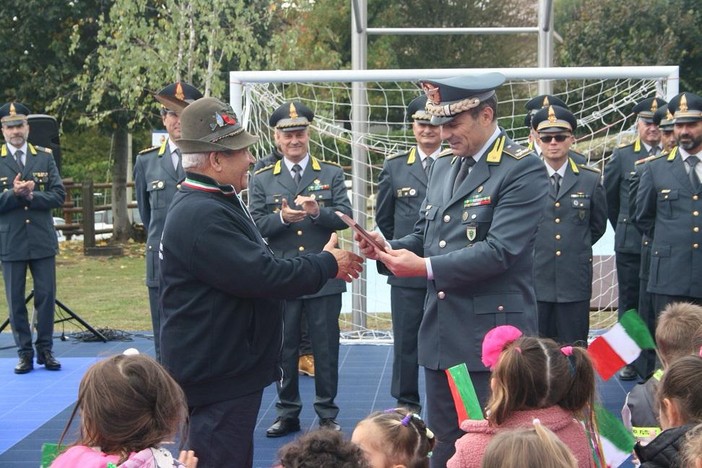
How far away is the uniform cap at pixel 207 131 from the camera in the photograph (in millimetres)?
3680

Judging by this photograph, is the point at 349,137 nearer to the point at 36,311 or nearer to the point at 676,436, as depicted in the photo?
the point at 36,311

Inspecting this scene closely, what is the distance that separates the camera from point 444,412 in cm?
396

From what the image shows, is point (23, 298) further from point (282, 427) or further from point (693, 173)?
point (693, 173)

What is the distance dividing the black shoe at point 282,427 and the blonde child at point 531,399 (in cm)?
311

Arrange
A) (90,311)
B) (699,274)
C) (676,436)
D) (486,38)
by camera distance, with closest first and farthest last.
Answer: (676,436)
(699,274)
(90,311)
(486,38)

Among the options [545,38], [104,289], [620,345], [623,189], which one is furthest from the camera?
[104,289]

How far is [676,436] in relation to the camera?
2.99 meters

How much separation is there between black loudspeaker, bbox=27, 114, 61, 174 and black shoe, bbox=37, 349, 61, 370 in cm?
184

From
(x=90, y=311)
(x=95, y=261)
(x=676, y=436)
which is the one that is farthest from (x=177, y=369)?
(x=95, y=261)

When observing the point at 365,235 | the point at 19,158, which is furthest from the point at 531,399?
the point at 19,158

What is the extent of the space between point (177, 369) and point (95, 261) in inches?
576

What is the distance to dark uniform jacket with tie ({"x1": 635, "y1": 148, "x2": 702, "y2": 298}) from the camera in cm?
642

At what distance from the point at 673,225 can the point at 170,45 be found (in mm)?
11207

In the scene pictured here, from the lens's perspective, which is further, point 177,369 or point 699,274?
point 699,274
